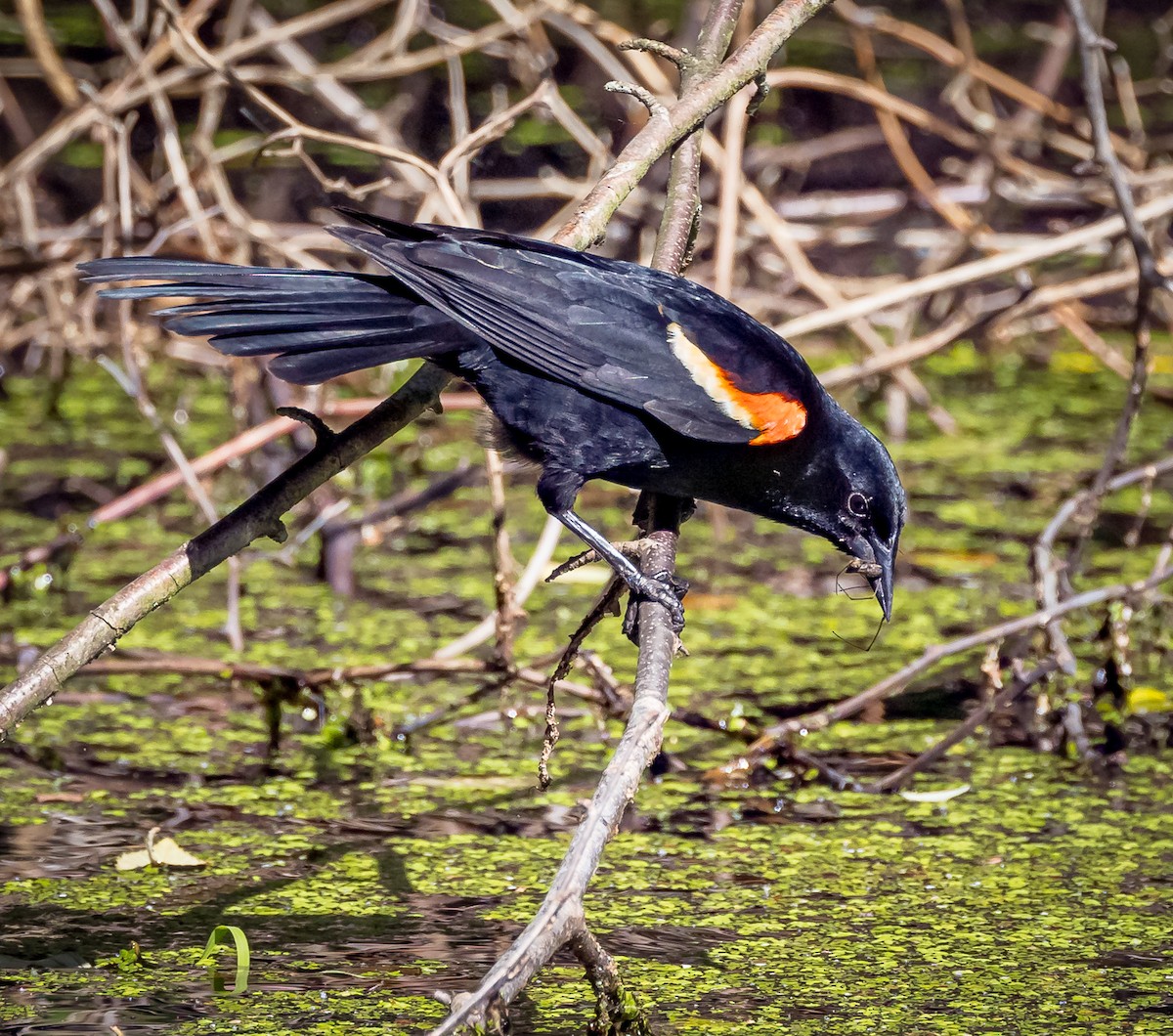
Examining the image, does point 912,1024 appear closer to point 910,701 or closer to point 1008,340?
point 910,701

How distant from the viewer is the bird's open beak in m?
3.33

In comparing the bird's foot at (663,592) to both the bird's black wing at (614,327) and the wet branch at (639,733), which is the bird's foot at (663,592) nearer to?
the wet branch at (639,733)

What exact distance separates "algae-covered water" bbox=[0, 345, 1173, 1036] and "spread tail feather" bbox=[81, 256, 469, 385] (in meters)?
1.16

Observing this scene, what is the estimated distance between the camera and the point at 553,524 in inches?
180

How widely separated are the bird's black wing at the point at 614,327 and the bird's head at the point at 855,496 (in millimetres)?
107

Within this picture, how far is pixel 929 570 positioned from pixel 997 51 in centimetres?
697

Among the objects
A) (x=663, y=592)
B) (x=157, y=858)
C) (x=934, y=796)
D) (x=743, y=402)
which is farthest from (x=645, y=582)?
(x=934, y=796)

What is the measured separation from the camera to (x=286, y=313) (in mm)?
2889

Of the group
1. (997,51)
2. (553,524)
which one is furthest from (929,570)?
(997,51)

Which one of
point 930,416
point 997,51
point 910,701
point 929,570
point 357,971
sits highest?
point 997,51

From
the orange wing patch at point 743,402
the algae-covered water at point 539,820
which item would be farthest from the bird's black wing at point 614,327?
the algae-covered water at point 539,820

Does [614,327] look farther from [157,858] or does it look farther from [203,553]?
[157,858]

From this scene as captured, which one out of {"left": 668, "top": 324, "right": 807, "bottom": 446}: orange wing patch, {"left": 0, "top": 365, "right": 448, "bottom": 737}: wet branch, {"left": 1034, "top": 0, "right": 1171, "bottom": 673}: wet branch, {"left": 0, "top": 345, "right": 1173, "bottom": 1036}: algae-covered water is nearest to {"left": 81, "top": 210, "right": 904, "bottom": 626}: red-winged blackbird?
{"left": 668, "top": 324, "right": 807, "bottom": 446}: orange wing patch

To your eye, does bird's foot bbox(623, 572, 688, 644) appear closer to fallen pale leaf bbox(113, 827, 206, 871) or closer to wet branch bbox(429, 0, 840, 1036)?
wet branch bbox(429, 0, 840, 1036)
